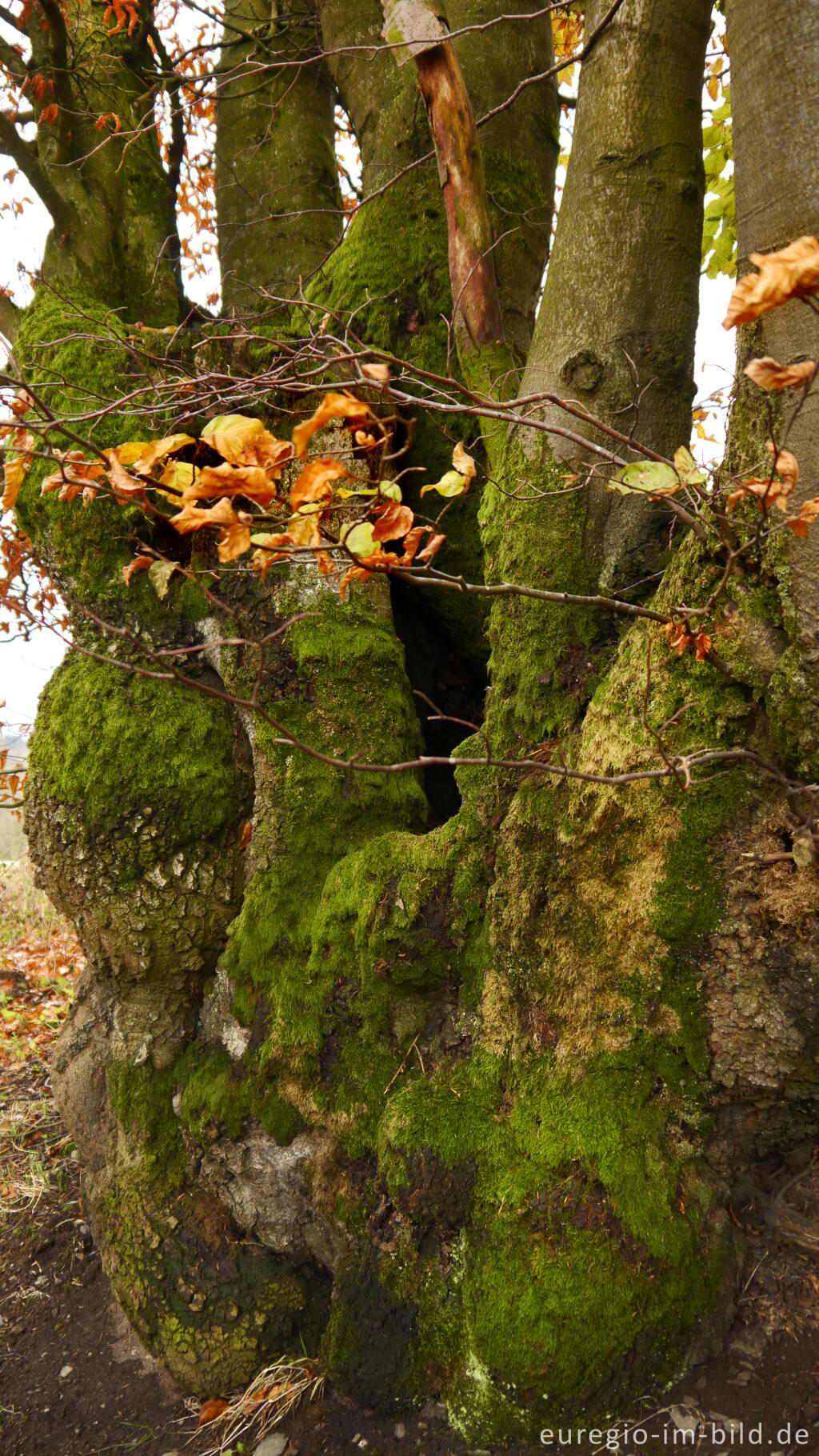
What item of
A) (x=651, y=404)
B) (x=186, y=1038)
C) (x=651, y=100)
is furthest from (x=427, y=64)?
(x=186, y=1038)

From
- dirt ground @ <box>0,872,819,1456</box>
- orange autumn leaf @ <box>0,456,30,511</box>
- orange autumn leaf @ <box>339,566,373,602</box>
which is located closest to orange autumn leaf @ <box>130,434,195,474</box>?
orange autumn leaf @ <box>0,456,30,511</box>

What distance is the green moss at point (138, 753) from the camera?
2936mm

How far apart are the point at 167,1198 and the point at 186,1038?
0.52 meters

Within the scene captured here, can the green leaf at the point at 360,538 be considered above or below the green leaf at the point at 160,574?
above

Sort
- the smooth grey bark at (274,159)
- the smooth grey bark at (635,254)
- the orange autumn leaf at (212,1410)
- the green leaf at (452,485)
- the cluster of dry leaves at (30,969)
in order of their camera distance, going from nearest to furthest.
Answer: the green leaf at (452,485), the smooth grey bark at (635,254), the orange autumn leaf at (212,1410), the smooth grey bark at (274,159), the cluster of dry leaves at (30,969)

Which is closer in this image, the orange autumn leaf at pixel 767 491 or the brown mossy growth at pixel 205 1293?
the orange autumn leaf at pixel 767 491

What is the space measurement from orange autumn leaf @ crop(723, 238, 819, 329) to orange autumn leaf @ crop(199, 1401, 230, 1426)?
3.21m

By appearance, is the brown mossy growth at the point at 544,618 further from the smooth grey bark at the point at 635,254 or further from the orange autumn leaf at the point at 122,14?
the orange autumn leaf at the point at 122,14

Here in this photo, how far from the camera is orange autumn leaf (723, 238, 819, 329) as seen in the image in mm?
976

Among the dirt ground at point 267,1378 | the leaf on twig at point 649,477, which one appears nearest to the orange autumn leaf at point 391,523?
the leaf on twig at point 649,477

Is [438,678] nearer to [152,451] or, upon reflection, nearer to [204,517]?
[152,451]

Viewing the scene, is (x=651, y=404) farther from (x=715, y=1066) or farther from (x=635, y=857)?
(x=715, y=1066)

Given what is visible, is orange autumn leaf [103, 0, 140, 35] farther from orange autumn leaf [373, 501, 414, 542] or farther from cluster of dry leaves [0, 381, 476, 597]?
orange autumn leaf [373, 501, 414, 542]

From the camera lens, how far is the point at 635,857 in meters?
2.07
